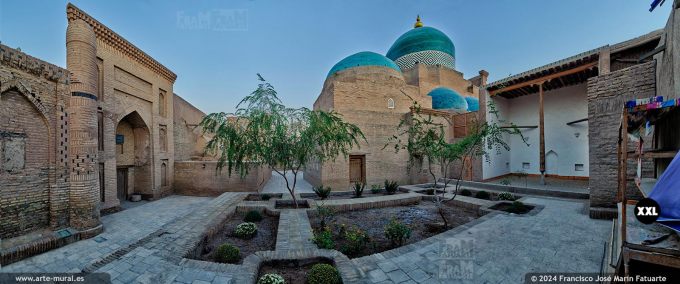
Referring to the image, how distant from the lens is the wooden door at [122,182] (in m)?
11.4

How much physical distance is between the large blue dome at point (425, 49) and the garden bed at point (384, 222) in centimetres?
1618

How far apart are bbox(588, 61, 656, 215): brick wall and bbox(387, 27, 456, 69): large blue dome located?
15.7m

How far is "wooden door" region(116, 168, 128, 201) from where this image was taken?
11375mm

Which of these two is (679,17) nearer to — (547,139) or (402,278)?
(402,278)

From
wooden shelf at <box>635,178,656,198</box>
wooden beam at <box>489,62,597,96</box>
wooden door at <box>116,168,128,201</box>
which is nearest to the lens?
wooden shelf at <box>635,178,656,198</box>

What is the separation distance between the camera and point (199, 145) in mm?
18375

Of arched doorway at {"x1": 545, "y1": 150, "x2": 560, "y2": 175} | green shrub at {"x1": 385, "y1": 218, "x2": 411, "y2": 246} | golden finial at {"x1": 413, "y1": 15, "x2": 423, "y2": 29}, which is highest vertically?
golden finial at {"x1": 413, "y1": 15, "x2": 423, "y2": 29}

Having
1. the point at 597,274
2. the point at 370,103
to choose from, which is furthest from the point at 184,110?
the point at 597,274

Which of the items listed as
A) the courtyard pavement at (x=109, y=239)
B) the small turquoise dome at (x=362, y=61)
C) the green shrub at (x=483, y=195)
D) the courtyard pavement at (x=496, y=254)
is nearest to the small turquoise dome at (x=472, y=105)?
the small turquoise dome at (x=362, y=61)

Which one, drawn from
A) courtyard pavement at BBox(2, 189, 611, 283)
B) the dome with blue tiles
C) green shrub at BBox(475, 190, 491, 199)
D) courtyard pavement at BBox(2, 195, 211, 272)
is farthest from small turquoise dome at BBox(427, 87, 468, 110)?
courtyard pavement at BBox(2, 195, 211, 272)

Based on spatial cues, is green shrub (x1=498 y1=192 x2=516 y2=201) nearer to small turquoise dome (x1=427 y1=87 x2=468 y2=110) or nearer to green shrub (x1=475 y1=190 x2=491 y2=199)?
green shrub (x1=475 y1=190 x2=491 y2=199)

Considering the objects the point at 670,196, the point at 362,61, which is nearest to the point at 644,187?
the point at 670,196

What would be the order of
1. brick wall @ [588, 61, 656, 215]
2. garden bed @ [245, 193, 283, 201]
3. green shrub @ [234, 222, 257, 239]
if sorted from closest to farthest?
green shrub @ [234, 222, 257, 239], brick wall @ [588, 61, 656, 215], garden bed @ [245, 193, 283, 201]

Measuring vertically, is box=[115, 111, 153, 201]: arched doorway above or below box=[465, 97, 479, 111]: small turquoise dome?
below
